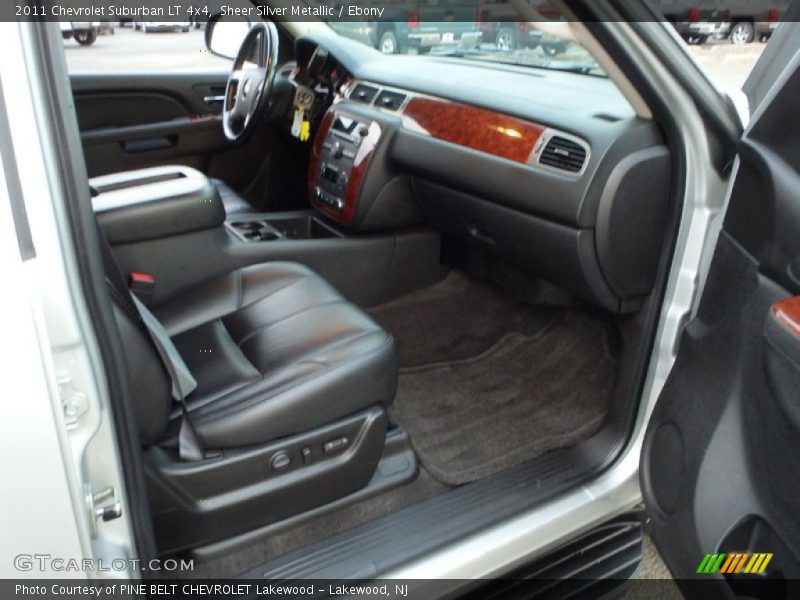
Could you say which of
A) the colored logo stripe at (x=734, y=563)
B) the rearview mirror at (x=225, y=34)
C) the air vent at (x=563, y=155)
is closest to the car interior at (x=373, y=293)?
the air vent at (x=563, y=155)

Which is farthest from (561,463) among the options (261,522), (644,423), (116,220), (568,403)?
(116,220)

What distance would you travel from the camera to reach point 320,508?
1.45m

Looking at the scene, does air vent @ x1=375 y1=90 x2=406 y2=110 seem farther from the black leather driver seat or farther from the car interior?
the black leather driver seat

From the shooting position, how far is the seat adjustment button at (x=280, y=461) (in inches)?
51.3

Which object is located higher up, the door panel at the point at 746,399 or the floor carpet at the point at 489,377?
the door panel at the point at 746,399

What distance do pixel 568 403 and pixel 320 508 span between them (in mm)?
784

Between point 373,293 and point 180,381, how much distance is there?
1.17 m

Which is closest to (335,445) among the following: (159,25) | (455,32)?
(455,32)

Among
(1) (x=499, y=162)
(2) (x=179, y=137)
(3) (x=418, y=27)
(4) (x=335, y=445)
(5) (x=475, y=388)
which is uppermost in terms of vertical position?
(3) (x=418, y=27)

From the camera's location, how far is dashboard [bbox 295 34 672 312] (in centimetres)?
139

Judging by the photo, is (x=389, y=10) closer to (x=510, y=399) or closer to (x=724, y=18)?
(x=724, y=18)

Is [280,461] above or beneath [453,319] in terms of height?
above

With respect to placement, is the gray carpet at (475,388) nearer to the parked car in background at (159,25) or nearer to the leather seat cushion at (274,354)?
the leather seat cushion at (274,354)

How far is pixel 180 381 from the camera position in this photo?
1.13 m
